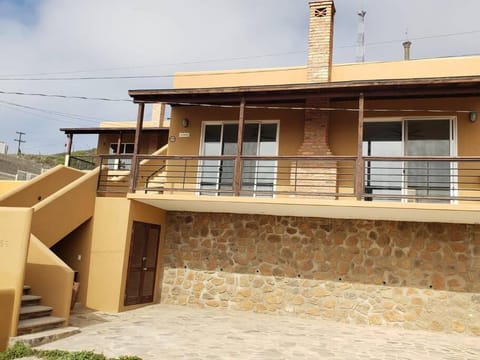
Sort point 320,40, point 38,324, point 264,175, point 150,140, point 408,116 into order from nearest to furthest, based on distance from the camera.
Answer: point 38,324, point 408,116, point 264,175, point 320,40, point 150,140

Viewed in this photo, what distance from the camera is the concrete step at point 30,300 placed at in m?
7.86

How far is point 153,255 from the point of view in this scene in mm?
11289

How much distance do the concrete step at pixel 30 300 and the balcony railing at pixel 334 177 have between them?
3.28 metres

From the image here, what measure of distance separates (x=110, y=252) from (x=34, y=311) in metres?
2.67

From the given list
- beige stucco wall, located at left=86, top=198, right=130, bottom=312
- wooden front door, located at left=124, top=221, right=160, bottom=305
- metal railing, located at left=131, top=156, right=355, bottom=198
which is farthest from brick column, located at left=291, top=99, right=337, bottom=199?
beige stucco wall, located at left=86, top=198, right=130, bottom=312

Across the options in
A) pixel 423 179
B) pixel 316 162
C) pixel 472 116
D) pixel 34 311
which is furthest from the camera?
pixel 316 162

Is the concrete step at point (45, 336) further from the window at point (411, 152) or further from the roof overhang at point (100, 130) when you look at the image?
the roof overhang at point (100, 130)

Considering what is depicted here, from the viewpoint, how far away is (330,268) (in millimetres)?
10336

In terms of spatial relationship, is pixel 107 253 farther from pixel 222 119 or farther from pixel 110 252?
pixel 222 119

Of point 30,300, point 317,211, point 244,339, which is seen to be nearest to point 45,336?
point 30,300

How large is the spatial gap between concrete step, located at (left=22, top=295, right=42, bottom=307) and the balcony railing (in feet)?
10.8

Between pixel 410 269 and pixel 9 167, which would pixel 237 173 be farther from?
pixel 9 167

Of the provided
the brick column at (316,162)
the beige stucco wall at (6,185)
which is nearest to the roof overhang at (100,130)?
the beige stucco wall at (6,185)

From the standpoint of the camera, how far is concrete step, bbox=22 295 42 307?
7855mm
